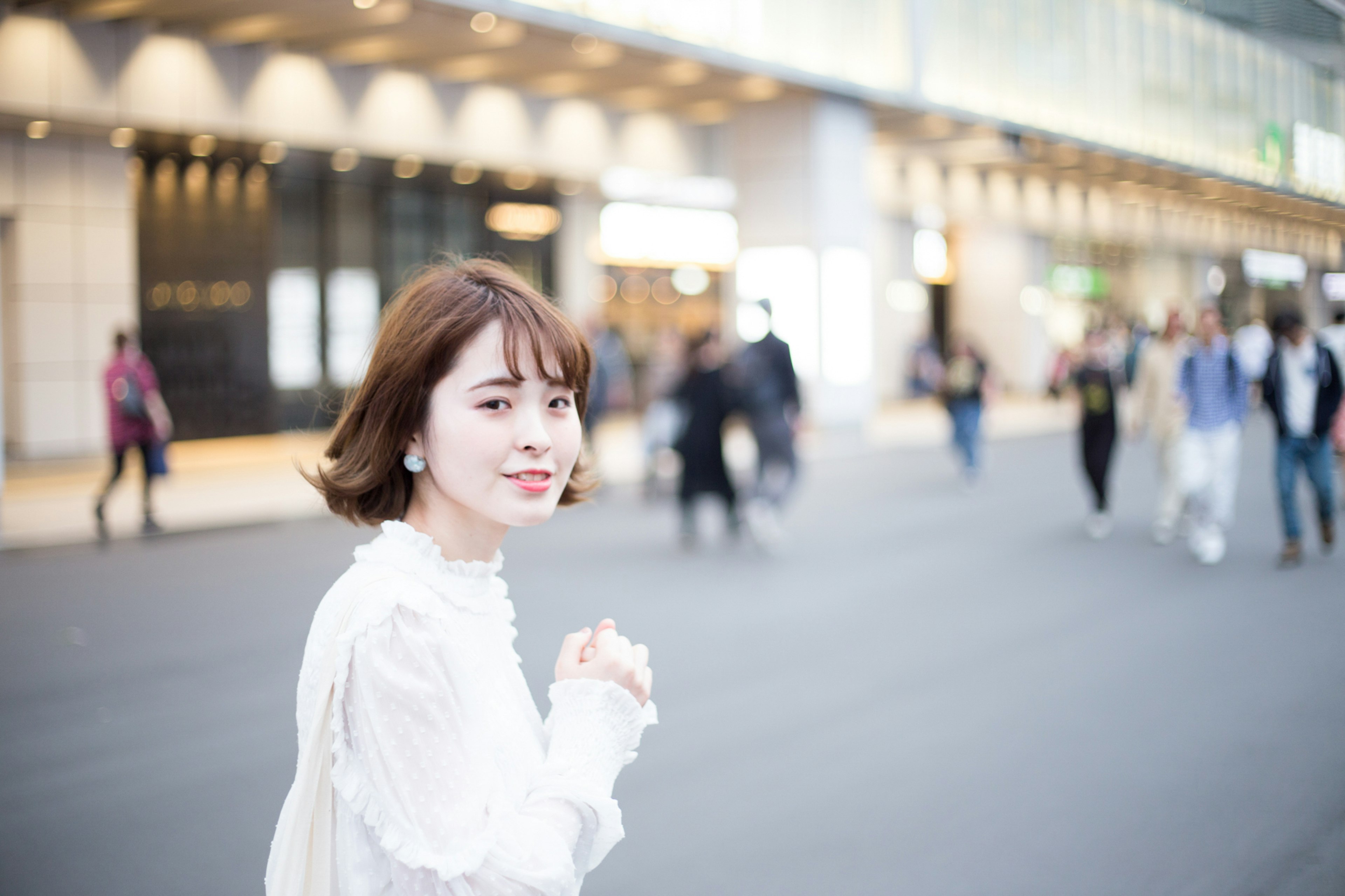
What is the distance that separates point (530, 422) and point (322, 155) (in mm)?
19630

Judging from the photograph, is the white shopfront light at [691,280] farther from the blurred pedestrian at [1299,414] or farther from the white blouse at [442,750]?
the white blouse at [442,750]

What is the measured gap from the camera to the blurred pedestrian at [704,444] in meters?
11.1

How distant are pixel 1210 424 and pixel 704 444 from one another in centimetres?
435

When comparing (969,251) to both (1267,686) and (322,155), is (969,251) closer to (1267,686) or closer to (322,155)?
(322,155)

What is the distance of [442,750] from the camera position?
137cm

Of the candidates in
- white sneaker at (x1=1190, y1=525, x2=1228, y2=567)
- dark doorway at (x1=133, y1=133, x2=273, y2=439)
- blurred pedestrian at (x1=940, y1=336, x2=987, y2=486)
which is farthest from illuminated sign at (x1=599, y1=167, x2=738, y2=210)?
white sneaker at (x1=1190, y1=525, x2=1228, y2=567)

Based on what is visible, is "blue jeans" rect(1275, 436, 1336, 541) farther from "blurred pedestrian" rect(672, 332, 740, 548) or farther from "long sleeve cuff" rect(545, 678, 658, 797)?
"long sleeve cuff" rect(545, 678, 658, 797)

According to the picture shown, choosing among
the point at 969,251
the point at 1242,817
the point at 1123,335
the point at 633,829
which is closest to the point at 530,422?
the point at 633,829

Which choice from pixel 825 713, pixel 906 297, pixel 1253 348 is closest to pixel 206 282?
pixel 1253 348

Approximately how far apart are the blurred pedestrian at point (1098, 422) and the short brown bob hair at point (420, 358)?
10.6 m

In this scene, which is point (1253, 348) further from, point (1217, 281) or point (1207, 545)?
point (1207, 545)

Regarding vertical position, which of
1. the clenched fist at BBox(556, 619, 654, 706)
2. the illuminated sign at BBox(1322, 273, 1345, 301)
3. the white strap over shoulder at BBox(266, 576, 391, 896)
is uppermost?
the illuminated sign at BBox(1322, 273, 1345, 301)

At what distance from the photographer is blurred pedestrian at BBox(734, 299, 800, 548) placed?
1142cm

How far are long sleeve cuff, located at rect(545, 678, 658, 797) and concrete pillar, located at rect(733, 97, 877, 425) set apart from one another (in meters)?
20.7
